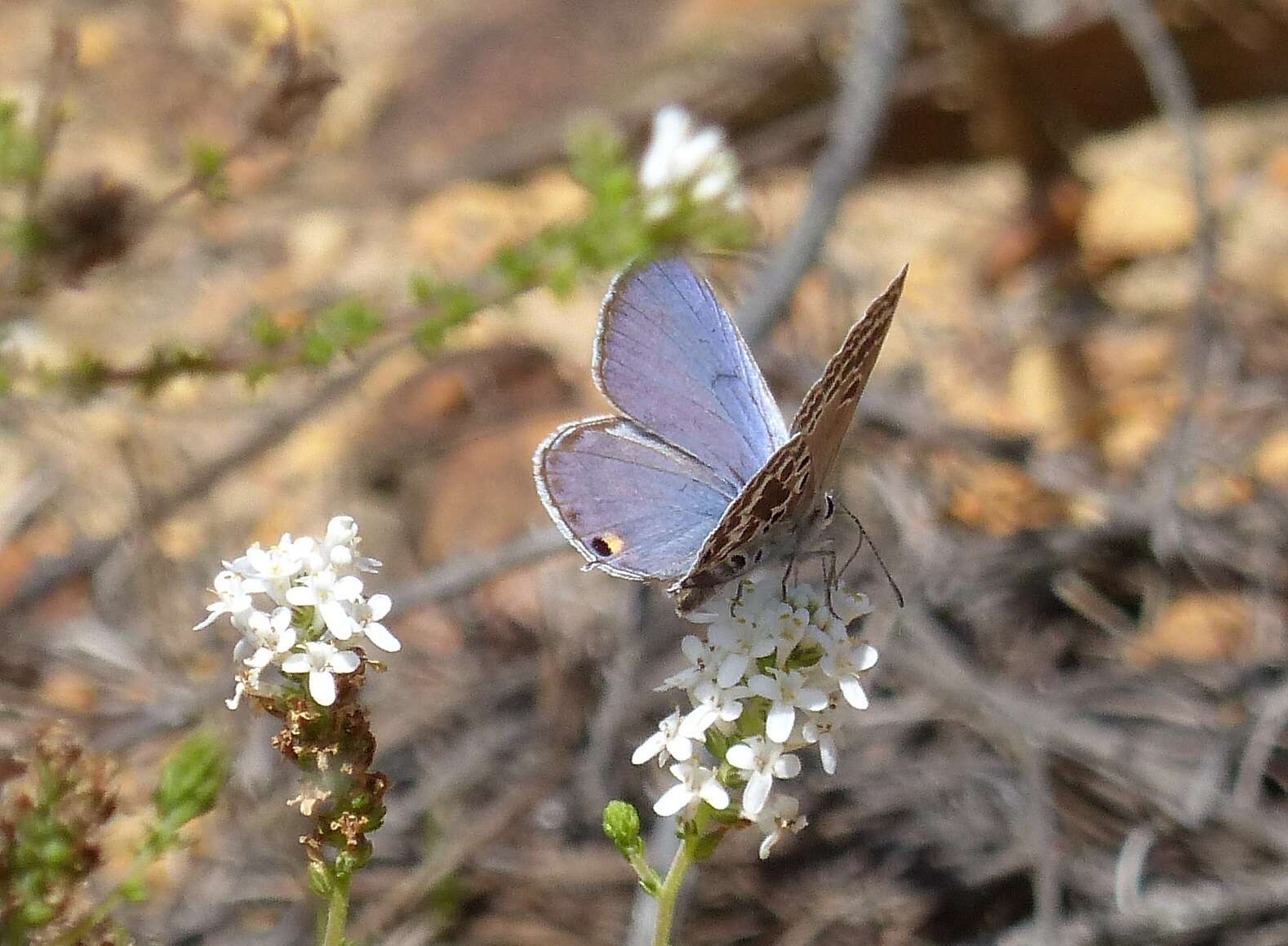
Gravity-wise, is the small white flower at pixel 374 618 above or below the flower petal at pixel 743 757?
above

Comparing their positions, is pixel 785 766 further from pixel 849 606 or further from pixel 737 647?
pixel 849 606

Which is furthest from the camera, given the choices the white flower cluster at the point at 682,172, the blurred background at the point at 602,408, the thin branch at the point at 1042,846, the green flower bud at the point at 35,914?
the white flower cluster at the point at 682,172

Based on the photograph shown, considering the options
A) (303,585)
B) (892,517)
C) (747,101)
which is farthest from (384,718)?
(747,101)

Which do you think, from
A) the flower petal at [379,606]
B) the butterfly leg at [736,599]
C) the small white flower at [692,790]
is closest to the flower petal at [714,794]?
the small white flower at [692,790]

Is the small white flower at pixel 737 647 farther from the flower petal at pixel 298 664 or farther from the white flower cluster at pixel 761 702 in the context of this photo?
the flower petal at pixel 298 664

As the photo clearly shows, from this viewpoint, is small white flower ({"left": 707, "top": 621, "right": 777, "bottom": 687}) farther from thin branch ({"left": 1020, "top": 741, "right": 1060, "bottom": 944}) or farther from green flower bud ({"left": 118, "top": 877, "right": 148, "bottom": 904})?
thin branch ({"left": 1020, "top": 741, "right": 1060, "bottom": 944})

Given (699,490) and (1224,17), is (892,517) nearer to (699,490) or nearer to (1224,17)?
(699,490)

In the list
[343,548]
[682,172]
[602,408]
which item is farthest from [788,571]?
[602,408]
